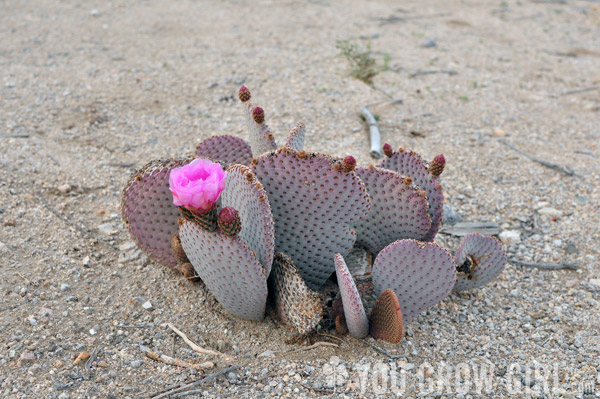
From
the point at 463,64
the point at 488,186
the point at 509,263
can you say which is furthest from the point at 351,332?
the point at 463,64

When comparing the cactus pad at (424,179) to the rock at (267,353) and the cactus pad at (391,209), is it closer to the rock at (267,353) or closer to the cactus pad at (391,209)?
the cactus pad at (391,209)

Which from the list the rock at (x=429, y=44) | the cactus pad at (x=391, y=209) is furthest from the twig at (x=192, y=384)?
the rock at (x=429, y=44)

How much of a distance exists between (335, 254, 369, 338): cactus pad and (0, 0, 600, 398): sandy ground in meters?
0.09

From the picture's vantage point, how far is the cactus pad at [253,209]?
209 cm

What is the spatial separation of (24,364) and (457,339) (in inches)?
68.3

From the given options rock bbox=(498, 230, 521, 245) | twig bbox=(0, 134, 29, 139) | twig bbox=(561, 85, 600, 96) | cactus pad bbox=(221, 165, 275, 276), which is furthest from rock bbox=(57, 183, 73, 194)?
twig bbox=(561, 85, 600, 96)

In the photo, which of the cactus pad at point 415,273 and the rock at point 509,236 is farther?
the rock at point 509,236

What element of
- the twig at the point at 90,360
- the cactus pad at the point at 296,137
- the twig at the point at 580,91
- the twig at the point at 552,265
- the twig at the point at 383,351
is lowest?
the twig at the point at 552,265

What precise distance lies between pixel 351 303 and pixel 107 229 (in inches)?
58.8

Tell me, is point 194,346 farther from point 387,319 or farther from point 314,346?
point 387,319

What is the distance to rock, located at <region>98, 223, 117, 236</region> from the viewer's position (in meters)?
2.95

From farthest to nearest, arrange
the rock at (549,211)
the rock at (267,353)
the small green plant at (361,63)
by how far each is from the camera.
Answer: the small green plant at (361,63), the rock at (549,211), the rock at (267,353)

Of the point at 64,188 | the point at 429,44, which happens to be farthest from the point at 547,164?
the point at 64,188

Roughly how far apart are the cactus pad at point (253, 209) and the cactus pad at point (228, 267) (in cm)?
A: 9
